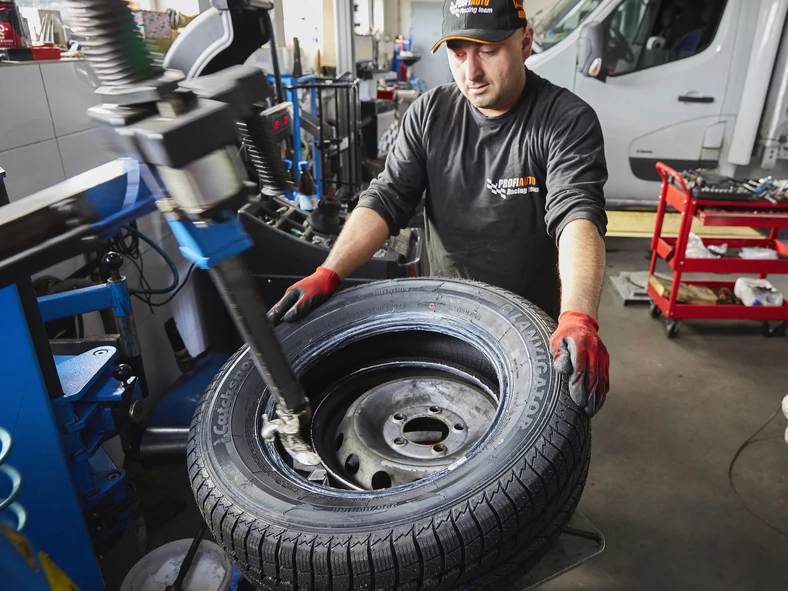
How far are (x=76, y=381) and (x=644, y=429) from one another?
209 centimetres

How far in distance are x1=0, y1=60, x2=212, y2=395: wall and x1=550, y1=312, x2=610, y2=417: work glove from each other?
1.02 metres

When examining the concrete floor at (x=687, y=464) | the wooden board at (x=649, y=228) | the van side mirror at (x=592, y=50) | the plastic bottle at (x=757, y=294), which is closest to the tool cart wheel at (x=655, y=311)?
the concrete floor at (x=687, y=464)

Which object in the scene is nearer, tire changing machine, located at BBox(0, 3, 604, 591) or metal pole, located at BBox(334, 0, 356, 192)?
tire changing machine, located at BBox(0, 3, 604, 591)

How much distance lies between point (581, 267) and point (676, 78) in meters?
3.93

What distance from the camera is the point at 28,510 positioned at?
1191 mm

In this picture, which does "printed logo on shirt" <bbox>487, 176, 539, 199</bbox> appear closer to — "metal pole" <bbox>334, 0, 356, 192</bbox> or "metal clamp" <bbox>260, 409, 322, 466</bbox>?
"metal clamp" <bbox>260, 409, 322, 466</bbox>

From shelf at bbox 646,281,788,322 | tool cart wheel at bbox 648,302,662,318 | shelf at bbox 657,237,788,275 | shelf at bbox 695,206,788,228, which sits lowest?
tool cart wheel at bbox 648,302,662,318

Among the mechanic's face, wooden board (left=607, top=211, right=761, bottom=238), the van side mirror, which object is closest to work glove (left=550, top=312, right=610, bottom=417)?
the mechanic's face

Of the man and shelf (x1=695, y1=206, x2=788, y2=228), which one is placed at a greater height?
the man

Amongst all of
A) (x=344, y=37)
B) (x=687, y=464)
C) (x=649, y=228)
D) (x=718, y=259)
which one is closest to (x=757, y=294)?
(x=718, y=259)

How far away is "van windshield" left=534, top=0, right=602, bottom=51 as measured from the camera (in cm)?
436

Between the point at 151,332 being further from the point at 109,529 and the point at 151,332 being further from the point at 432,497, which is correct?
the point at 432,497

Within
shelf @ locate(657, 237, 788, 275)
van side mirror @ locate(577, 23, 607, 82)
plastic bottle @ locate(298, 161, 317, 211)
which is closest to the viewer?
plastic bottle @ locate(298, 161, 317, 211)

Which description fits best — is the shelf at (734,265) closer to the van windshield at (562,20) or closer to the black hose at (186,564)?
the van windshield at (562,20)
